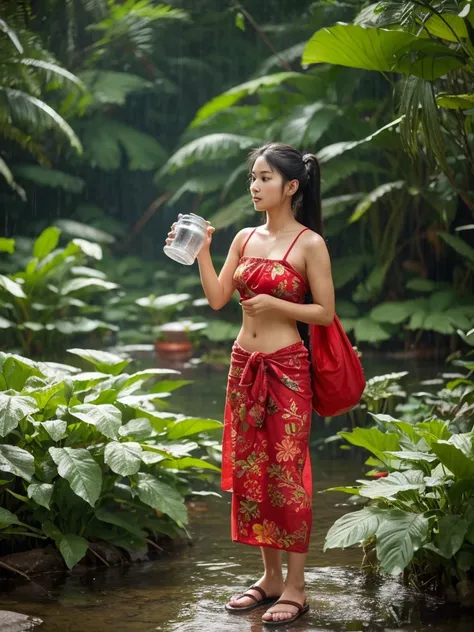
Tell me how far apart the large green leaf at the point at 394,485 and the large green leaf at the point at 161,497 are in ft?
2.73

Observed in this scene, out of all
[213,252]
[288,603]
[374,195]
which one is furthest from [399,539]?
[213,252]

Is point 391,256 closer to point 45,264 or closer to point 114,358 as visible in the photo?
point 45,264

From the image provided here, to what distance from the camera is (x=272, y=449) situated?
358cm

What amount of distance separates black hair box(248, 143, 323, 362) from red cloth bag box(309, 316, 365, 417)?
0.41 ft

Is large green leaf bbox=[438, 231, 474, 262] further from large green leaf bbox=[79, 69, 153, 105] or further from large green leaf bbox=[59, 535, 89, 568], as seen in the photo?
large green leaf bbox=[59, 535, 89, 568]

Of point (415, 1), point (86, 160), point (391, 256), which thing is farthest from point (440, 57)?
point (86, 160)

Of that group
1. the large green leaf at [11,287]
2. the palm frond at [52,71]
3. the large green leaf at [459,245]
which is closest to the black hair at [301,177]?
the large green leaf at [11,287]

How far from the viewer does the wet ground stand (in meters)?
3.46

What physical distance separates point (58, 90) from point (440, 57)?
1192 centimetres

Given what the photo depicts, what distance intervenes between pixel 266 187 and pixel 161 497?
1.45 m

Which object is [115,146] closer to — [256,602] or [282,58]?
[282,58]

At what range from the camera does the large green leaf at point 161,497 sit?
4.13 meters

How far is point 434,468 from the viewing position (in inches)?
151

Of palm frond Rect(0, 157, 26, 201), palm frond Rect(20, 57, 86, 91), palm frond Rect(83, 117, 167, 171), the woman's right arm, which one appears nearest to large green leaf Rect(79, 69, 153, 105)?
palm frond Rect(83, 117, 167, 171)
